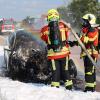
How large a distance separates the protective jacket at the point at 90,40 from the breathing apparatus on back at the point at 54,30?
0.60m

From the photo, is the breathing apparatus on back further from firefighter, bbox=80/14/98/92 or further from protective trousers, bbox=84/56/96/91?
protective trousers, bbox=84/56/96/91

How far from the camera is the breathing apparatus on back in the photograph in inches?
373

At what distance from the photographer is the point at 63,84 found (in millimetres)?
10852

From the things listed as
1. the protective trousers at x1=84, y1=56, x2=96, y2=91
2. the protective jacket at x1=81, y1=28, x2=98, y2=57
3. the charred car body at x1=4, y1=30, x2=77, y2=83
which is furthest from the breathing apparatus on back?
the charred car body at x1=4, y1=30, x2=77, y2=83

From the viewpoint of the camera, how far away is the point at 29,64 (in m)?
11.6

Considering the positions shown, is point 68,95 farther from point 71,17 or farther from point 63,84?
point 71,17

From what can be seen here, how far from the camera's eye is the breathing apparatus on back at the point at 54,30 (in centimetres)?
947

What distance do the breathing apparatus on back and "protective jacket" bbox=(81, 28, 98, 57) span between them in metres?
0.60

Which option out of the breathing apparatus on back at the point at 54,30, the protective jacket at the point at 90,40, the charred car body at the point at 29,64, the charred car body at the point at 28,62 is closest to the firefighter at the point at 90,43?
the protective jacket at the point at 90,40

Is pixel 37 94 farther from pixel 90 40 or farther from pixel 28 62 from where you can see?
pixel 28 62

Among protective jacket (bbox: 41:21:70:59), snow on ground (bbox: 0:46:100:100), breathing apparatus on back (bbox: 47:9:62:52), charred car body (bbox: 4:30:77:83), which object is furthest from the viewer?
charred car body (bbox: 4:30:77:83)

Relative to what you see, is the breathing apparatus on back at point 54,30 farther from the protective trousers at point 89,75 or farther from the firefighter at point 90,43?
the protective trousers at point 89,75

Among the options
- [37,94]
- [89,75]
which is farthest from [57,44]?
[37,94]

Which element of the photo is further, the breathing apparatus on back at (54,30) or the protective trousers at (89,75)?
the protective trousers at (89,75)
